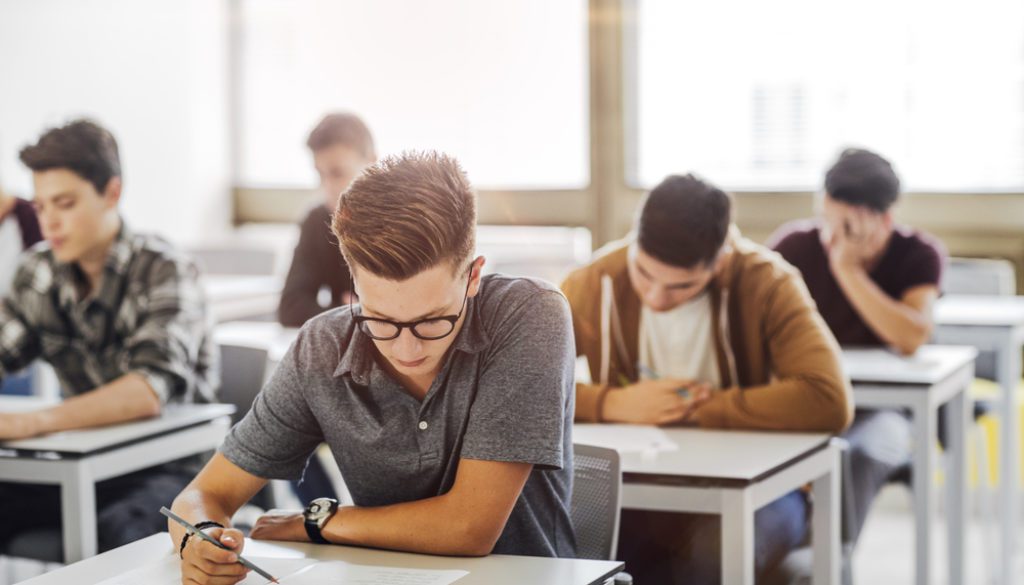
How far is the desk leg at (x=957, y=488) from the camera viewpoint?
3.45 m

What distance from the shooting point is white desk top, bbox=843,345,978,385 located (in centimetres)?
308

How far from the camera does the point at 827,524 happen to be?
2488 mm

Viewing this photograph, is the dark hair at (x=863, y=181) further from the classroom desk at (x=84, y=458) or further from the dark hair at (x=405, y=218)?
the dark hair at (x=405, y=218)

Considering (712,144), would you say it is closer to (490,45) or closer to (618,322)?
(490,45)

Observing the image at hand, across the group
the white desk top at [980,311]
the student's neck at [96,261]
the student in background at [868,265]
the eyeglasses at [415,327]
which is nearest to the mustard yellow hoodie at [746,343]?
the student in background at [868,265]

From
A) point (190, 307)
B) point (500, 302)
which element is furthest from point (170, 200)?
point (500, 302)

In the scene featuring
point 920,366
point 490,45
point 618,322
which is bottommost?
point 920,366

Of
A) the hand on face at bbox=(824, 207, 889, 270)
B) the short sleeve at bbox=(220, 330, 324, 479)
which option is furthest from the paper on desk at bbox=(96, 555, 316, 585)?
the hand on face at bbox=(824, 207, 889, 270)

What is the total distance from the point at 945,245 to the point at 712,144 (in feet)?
3.56

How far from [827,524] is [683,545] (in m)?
0.32

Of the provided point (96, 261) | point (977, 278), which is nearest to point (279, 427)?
point (96, 261)

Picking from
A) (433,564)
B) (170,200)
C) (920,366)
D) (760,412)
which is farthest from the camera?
(170,200)

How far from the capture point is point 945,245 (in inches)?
195

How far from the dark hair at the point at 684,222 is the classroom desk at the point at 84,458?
109cm
